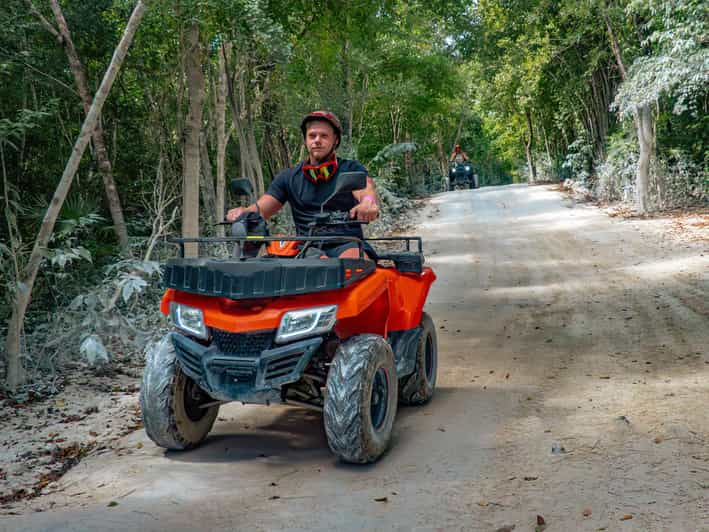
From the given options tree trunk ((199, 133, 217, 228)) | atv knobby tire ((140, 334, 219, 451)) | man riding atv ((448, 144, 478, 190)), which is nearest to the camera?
atv knobby tire ((140, 334, 219, 451))

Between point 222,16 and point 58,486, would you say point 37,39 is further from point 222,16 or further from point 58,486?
point 58,486

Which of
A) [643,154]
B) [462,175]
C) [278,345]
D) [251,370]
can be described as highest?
[462,175]

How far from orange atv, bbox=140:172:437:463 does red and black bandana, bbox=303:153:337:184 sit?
536 mm

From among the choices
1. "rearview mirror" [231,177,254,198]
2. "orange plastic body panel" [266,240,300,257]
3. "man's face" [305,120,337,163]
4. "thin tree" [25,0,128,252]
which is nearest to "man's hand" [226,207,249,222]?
"rearview mirror" [231,177,254,198]

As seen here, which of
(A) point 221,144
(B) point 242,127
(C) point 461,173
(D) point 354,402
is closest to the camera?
(D) point 354,402

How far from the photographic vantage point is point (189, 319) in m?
4.10

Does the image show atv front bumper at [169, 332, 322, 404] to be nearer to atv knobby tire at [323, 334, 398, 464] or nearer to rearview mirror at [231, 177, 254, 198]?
atv knobby tire at [323, 334, 398, 464]

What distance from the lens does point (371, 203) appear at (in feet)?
14.6

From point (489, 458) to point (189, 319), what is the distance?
6.08 ft

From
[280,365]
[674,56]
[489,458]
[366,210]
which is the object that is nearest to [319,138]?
[366,210]

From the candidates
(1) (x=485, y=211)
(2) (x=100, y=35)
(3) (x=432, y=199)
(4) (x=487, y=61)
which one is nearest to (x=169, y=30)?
(2) (x=100, y=35)

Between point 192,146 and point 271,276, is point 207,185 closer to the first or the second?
point 192,146

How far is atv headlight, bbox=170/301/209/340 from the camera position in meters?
4.03

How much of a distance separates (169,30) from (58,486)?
7.84m
